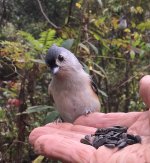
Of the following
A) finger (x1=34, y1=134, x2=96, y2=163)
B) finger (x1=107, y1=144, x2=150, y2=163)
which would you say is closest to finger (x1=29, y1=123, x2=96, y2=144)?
finger (x1=34, y1=134, x2=96, y2=163)

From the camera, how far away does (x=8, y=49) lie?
159 inches

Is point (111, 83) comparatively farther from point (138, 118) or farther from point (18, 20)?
point (18, 20)

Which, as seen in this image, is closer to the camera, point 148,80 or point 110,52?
point 148,80

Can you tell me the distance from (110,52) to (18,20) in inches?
213

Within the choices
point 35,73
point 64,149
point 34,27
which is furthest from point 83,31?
point 34,27

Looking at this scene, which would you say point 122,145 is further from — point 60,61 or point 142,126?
point 60,61

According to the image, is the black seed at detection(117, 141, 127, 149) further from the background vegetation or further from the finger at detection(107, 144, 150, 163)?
the background vegetation

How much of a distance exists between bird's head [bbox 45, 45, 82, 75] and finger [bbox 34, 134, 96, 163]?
0.99m

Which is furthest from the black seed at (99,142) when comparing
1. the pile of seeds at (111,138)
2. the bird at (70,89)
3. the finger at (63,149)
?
the bird at (70,89)

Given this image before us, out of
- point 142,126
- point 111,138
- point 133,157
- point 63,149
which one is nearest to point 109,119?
point 142,126

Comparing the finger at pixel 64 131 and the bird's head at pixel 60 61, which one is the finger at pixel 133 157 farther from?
the bird's head at pixel 60 61

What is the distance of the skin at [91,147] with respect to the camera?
204cm

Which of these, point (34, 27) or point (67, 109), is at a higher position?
point (34, 27)

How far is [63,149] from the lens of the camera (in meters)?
2.22
